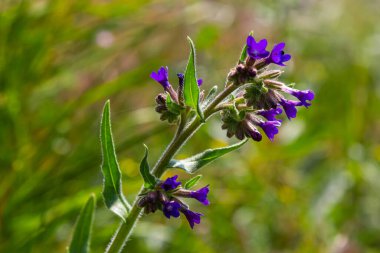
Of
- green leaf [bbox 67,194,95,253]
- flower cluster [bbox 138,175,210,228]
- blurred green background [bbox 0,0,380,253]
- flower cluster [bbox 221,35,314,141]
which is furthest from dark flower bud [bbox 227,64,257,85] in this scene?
blurred green background [bbox 0,0,380,253]

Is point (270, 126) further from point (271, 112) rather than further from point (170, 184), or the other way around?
point (170, 184)

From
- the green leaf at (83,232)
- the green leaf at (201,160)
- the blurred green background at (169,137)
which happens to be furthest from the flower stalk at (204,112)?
the blurred green background at (169,137)

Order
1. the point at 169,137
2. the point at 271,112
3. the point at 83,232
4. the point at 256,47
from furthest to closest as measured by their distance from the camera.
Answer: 1. the point at 169,137
2. the point at 83,232
3. the point at 271,112
4. the point at 256,47

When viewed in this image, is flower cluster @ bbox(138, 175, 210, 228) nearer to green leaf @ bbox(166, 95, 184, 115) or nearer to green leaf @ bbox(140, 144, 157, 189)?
green leaf @ bbox(140, 144, 157, 189)

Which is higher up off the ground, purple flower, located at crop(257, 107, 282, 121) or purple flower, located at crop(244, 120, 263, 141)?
purple flower, located at crop(257, 107, 282, 121)

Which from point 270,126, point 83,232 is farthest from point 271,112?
point 83,232
